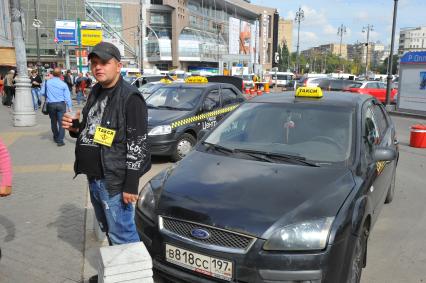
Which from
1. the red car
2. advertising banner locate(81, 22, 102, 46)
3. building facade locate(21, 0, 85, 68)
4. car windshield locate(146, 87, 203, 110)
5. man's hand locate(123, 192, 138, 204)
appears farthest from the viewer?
building facade locate(21, 0, 85, 68)

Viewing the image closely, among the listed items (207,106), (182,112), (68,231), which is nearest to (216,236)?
(68,231)

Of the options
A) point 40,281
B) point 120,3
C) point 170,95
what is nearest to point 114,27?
point 120,3

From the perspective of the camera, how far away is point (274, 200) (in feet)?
9.69

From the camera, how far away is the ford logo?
2.86m

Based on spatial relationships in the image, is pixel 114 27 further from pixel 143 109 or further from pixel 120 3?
pixel 143 109

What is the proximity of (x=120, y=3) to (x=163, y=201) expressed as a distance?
93398 mm

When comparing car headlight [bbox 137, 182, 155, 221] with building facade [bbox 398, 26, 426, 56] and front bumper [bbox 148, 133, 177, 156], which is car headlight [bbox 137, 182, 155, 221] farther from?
building facade [bbox 398, 26, 426, 56]

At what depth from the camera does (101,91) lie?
3.11 metres

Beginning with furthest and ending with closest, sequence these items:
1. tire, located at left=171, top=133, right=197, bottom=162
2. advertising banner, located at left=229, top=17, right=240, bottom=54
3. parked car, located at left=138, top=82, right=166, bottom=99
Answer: advertising banner, located at left=229, top=17, right=240, bottom=54 < parked car, located at left=138, top=82, right=166, bottom=99 < tire, located at left=171, top=133, right=197, bottom=162

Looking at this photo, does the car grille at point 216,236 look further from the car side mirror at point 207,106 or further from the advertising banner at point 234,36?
the advertising banner at point 234,36

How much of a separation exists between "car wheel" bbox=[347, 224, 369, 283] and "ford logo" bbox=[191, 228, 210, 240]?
42.1 inches

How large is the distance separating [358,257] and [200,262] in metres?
1.30

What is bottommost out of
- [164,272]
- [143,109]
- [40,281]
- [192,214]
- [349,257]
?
[40,281]

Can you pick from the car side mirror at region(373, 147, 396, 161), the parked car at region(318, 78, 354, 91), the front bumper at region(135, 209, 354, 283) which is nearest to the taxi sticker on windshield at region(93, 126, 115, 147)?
the front bumper at region(135, 209, 354, 283)
